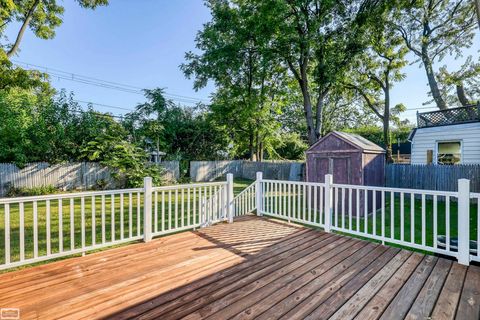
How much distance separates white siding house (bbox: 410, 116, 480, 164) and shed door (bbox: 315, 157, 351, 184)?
5671 mm

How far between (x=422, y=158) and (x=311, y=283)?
409 inches

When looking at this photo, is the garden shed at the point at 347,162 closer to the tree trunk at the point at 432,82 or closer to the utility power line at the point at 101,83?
the tree trunk at the point at 432,82

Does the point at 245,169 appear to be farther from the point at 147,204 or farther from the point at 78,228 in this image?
the point at 147,204

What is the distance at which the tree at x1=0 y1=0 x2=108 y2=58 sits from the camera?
31.7ft

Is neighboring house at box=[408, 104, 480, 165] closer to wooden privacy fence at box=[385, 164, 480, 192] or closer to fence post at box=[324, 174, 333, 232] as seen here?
wooden privacy fence at box=[385, 164, 480, 192]

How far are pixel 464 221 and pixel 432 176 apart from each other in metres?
6.99

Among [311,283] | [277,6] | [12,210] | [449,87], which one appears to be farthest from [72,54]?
[449,87]

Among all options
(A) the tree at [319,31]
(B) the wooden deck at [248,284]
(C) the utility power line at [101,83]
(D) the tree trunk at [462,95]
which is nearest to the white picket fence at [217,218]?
Result: (B) the wooden deck at [248,284]

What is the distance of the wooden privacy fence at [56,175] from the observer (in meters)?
9.32

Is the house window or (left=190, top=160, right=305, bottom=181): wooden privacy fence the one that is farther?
(left=190, top=160, right=305, bottom=181): wooden privacy fence

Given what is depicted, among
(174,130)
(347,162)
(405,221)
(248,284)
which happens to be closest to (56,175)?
(174,130)

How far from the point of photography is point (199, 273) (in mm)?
2529

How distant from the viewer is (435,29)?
38.5 ft

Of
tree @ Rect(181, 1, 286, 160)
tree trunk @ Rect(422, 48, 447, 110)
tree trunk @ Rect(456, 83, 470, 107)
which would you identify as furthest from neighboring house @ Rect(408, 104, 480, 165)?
tree @ Rect(181, 1, 286, 160)
